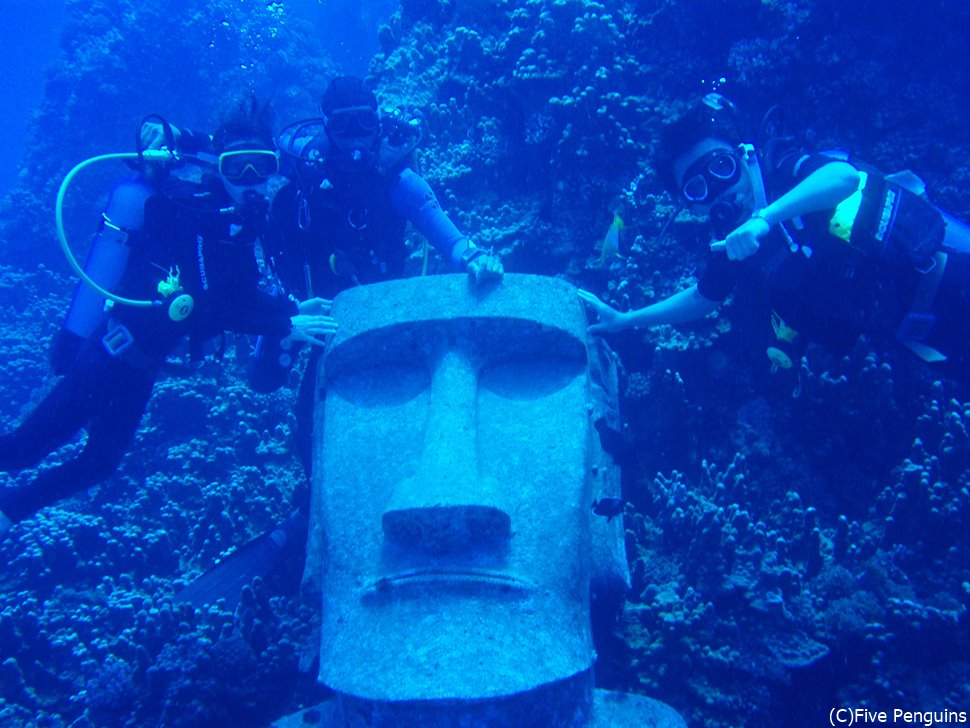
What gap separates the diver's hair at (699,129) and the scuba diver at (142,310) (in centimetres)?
252

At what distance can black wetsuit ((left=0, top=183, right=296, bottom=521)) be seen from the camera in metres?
3.88

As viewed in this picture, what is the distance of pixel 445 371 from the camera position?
3479mm

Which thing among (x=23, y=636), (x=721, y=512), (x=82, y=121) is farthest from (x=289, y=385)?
(x=82, y=121)

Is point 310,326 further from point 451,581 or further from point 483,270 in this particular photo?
point 451,581

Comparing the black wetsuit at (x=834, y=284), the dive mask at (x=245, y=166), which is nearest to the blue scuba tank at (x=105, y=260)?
the dive mask at (x=245, y=166)

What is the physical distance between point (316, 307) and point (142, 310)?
119 centimetres

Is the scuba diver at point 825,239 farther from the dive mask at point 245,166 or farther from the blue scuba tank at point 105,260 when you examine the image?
the blue scuba tank at point 105,260

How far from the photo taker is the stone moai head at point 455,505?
2.35 meters

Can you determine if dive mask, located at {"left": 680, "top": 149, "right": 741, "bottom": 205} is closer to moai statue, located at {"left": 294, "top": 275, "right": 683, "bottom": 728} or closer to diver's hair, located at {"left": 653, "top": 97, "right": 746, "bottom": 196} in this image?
diver's hair, located at {"left": 653, "top": 97, "right": 746, "bottom": 196}

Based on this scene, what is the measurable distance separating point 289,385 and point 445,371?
410 cm

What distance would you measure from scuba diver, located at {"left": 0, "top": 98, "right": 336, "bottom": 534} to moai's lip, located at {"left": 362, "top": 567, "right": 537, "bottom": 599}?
1869mm

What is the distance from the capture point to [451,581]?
2.58 metres

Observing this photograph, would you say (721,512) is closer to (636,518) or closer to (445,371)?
(636,518)

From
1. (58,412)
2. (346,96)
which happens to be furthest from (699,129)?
(58,412)
